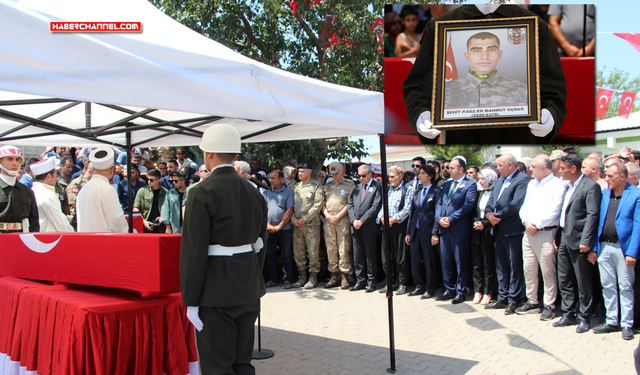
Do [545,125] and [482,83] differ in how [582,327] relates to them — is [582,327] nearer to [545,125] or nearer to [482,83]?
[545,125]

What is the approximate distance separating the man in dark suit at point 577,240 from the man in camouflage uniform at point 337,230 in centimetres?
345

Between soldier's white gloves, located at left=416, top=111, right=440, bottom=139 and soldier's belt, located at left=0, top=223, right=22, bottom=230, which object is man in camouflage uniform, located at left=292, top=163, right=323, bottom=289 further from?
soldier's white gloves, located at left=416, top=111, right=440, bottom=139

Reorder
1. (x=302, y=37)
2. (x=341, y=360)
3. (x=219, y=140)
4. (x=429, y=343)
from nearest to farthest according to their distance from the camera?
(x=219, y=140)
(x=341, y=360)
(x=429, y=343)
(x=302, y=37)

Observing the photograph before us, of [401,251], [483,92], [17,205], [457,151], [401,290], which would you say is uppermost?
[457,151]

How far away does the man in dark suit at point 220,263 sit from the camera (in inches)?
116

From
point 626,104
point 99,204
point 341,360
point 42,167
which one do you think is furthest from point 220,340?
point 626,104

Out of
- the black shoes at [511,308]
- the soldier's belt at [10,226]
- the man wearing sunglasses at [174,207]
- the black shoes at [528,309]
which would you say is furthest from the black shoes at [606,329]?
the soldier's belt at [10,226]

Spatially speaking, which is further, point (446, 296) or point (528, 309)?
point (446, 296)

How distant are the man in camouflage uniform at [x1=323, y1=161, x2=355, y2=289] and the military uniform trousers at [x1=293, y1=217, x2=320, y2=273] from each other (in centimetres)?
19

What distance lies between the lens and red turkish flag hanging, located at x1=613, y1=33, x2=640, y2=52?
23.0 feet

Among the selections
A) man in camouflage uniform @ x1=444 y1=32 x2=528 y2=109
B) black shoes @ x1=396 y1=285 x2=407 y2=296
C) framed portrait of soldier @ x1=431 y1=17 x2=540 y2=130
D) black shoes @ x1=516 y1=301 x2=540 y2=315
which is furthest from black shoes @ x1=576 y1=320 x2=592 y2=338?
man in camouflage uniform @ x1=444 y1=32 x2=528 y2=109

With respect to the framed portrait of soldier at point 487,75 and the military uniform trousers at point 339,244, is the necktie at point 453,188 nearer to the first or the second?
the military uniform trousers at point 339,244

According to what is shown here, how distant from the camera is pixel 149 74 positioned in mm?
2777

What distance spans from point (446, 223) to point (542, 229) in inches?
54.8
